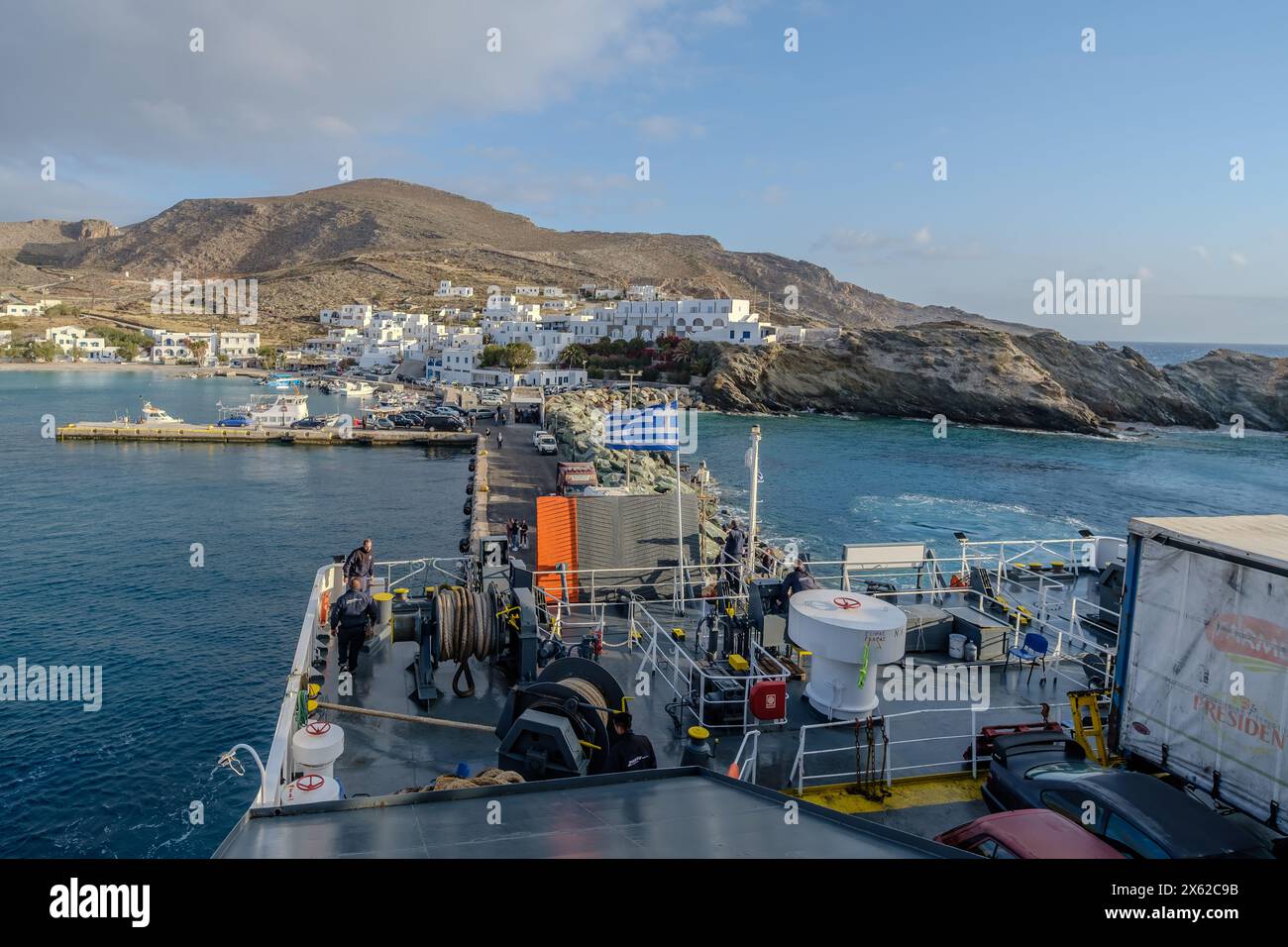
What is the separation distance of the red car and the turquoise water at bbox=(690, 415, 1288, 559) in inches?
1108

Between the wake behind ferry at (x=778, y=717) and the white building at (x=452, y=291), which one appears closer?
the wake behind ferry at (x=778, y=717)

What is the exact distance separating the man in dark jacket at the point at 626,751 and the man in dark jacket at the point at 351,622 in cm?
494

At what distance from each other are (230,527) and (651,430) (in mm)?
28873

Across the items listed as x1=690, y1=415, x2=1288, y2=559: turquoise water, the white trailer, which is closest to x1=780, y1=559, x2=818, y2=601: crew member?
the white trailer

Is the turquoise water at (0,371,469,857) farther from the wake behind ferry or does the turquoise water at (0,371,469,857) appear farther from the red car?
the red car

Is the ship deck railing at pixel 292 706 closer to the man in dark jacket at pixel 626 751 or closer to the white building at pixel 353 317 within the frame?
the man in dark jacket at pixel 626 751

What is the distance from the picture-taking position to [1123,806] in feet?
19.7

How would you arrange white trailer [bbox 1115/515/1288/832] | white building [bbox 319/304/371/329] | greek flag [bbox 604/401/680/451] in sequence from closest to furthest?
white trailer [bbox 1115/515/1288/832] → greek flag [bbox 604/401/680/451] → white building [bbox 319/304/371/329]

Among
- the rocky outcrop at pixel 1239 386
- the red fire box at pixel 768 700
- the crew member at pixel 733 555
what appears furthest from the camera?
the rocky outcrop at pixel 1239 386

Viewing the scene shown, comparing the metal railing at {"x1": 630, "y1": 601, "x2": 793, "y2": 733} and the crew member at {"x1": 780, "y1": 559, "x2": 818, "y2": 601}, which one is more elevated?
the crew member at {"x1": 780, "y1": 559, "x2": 818, "y2": 601}

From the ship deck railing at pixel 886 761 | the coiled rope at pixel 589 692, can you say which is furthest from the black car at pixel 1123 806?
the coiled rope at pixel 589 692

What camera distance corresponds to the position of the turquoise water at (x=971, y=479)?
41.8 meters

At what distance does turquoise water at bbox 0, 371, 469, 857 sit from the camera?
14945 mm
